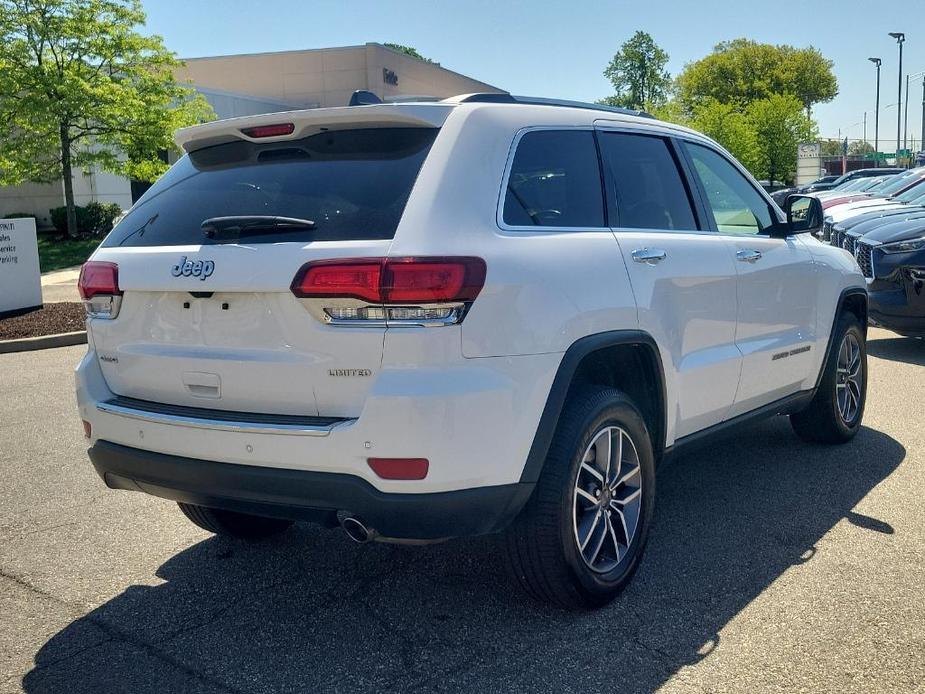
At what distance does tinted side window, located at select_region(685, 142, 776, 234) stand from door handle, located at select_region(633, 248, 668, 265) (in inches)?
34.1

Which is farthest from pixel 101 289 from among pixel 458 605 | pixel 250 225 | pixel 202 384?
pixel 458 605

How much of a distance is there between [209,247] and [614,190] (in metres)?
1.75

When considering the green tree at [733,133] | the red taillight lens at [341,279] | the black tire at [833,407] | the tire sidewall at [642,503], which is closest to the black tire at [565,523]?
the tire sidewall at [642,503]

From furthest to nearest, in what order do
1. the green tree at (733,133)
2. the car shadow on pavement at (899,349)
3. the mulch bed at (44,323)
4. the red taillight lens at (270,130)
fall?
the green tree at (733,133), the mulch bed at (44,323), the car shadow on pavement at (899,349), the red taillight lens at (270,130)

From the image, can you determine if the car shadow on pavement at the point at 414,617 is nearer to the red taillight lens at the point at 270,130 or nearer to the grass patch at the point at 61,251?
the red taillight lens at the point at 270,130

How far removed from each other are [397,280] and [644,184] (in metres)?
1.77

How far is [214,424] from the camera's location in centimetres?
326

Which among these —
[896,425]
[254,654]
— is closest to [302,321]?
[254,654]

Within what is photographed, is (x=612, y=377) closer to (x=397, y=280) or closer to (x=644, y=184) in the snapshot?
(x=644, y=184)

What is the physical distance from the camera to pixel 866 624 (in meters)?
3.50

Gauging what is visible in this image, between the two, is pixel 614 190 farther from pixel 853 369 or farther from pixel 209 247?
pixel 853 369

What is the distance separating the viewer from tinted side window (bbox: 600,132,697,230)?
13.5ft

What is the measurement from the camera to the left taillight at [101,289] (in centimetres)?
359

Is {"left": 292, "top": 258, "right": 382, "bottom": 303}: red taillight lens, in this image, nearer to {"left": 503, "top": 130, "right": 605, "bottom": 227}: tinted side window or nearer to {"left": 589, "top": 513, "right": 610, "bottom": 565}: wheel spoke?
{"left": 503, "top": 130, "right": 605, "bottom": 227}: tinted side window
